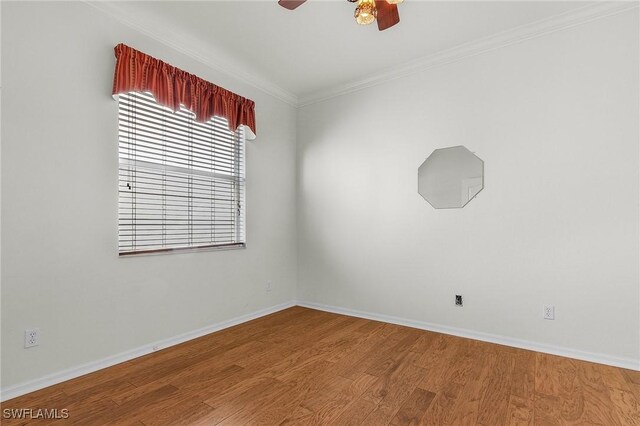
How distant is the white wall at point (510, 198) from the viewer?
248cm

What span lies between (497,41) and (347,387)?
10.2 feet

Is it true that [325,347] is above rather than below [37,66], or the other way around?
below

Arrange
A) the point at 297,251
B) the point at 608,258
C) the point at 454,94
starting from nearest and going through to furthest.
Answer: the point at 608,258 < the point at 454,94 < the point at 297,251

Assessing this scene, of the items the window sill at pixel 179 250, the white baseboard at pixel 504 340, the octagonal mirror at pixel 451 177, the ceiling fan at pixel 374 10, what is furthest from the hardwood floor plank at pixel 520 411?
the window sill at pixel 179 250

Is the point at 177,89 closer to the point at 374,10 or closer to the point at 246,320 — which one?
the point at 374,10

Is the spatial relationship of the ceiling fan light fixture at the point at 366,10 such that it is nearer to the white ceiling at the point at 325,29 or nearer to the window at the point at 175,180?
the white ceiling at the point at 325,29

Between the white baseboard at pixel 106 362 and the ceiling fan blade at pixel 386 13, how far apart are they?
3.00 meters

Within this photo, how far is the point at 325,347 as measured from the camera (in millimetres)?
2834

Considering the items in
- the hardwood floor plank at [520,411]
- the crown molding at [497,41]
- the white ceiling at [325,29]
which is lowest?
the hardwood floor plank at [520,411]

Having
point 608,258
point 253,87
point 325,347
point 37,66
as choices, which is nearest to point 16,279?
point 37,66

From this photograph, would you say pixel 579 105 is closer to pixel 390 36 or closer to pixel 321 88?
pixel 390 36

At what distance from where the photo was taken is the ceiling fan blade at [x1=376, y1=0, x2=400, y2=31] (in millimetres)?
2001

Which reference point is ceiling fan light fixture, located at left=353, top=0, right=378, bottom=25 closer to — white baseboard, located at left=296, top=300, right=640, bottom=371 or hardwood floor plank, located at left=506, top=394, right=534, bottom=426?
hardwood floor plank, located at left=506, top=394, right=534, bottom=426

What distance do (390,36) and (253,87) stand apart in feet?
5.28
